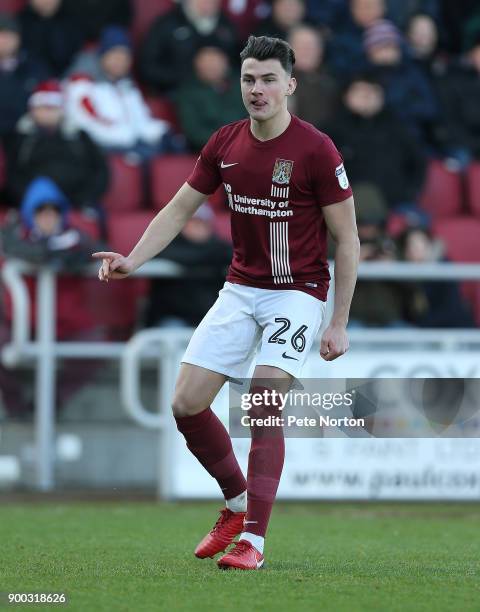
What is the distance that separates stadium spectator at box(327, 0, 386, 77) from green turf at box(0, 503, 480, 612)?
16.7 ft

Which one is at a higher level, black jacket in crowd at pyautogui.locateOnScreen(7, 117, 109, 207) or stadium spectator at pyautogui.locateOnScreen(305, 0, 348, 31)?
stadium spectator at pyautogui.locateOnScreen(305, 0, 348, 31)

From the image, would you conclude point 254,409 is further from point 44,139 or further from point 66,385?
point 44,139

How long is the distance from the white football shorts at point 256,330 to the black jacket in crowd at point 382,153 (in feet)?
19.9

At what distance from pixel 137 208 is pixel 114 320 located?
1733mm

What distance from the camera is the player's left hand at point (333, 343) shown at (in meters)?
5.78

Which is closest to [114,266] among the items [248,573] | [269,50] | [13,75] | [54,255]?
[269,50]

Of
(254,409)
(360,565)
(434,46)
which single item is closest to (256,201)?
(254,409)

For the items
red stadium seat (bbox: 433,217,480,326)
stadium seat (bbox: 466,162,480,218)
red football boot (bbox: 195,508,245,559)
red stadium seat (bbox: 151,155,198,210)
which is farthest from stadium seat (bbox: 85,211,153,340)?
red football boot (bbox: 195,508,245,559)

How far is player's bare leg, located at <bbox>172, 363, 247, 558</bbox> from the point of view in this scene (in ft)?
19.6

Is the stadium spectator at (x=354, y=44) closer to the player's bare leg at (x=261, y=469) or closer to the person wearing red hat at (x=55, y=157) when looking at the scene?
the person wearing red hat at (x=55, y=157)

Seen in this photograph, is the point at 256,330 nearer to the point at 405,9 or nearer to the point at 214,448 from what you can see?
the point at 214,448

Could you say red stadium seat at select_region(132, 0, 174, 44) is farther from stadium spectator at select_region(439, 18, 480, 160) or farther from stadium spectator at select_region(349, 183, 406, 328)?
stadium spectator at select_region(349, 183, 406, 328)

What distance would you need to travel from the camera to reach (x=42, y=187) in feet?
33.7

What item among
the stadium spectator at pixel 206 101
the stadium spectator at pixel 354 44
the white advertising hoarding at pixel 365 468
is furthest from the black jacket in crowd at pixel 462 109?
the white advertising hoarding at pixel 365 468
